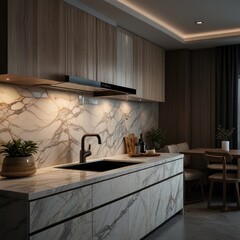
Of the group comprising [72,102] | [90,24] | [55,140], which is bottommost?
[55,140]

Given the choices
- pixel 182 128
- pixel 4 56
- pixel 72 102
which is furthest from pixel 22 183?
pixel 182 128

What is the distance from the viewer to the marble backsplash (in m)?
2.81

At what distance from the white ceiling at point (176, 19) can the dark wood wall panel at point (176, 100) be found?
0.92ft

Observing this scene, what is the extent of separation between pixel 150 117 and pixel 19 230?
146 inches

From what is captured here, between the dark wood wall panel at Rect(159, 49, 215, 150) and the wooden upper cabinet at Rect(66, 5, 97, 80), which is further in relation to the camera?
the dark wood wall panel at Rect(159, 49, 215, 150)

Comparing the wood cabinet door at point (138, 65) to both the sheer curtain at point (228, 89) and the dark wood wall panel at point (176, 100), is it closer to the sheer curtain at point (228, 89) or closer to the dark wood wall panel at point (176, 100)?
the dark wood wall panel at point (176, 100)

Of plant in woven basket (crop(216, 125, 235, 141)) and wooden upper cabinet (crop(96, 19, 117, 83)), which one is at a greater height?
wooden upper cabinet (crop(96, 19, 117, 83))

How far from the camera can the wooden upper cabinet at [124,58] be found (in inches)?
154

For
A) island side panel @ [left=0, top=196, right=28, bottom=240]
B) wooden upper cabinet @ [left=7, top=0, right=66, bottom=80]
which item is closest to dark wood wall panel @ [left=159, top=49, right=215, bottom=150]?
wooden upper cabinet @ [left=7, top=0, right=66, bottom=80]

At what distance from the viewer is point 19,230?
78.2 inches

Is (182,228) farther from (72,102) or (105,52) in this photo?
(105,52)

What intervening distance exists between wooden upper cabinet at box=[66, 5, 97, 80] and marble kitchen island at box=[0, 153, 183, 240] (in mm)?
993

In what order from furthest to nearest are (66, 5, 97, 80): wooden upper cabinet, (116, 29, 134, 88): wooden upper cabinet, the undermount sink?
(116, 29, 134, 88): wooden upper cabinet → the undermount sink → (66, 5, 97, 80): wooden upper cabinet

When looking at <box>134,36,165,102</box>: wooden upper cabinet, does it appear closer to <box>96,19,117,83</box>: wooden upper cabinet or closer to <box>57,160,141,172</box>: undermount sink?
<box>96,19,117,83</box>: wooden upper cabinet
